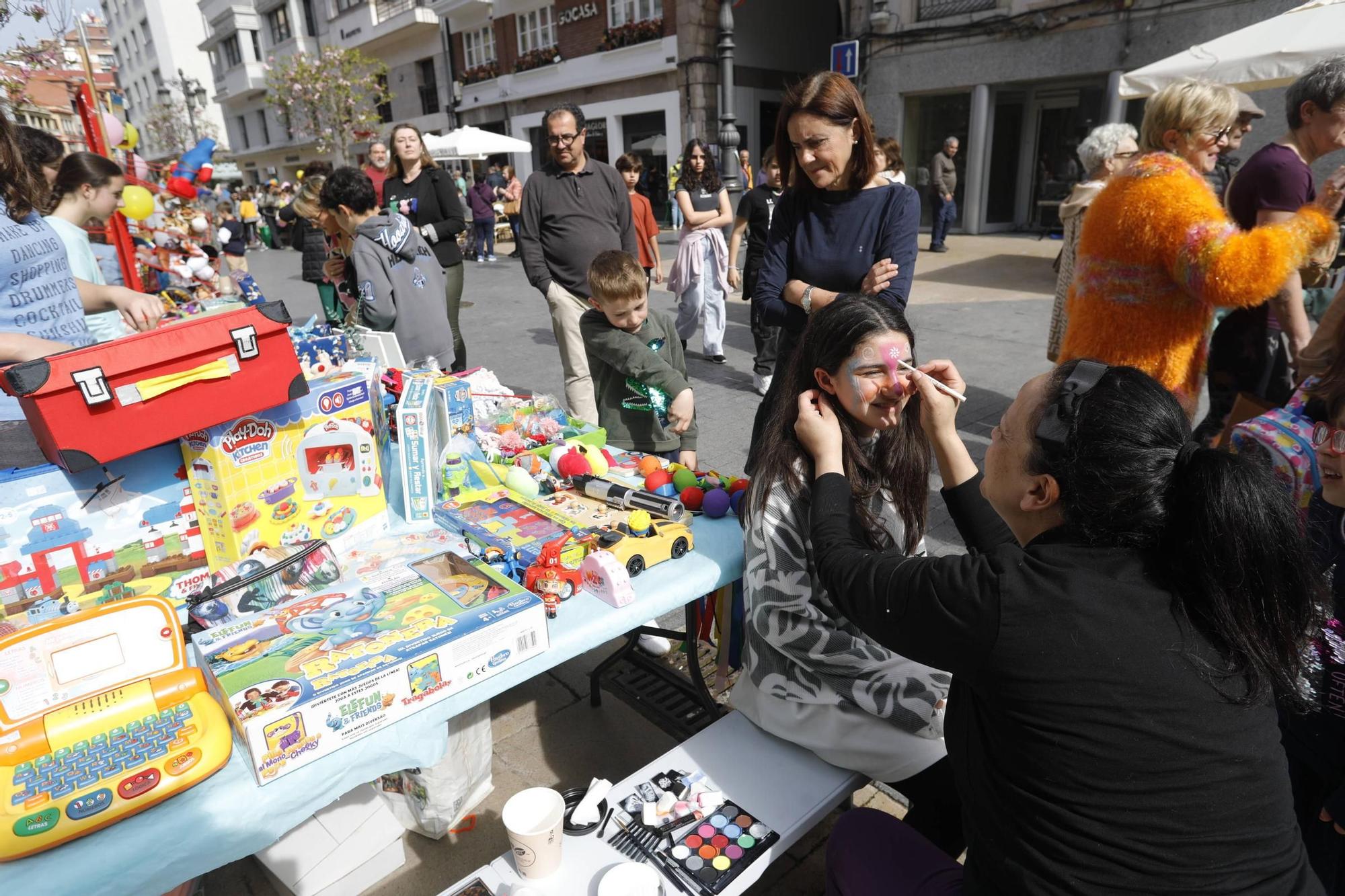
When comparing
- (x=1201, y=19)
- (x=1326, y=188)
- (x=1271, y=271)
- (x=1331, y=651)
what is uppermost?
(x=1201, y=19)

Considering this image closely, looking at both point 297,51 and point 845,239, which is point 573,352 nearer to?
point 845,239

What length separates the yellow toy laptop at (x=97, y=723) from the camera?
1.17 m

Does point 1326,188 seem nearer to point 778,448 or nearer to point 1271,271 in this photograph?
point 1271,271

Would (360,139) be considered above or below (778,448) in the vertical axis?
above

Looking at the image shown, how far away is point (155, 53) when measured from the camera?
4150cm

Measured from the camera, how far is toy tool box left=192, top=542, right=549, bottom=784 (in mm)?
1329

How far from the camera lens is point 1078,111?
13117mm

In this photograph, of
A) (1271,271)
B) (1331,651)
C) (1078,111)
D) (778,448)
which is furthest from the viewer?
(1078,111)

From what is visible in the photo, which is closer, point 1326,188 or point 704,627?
point 704,627

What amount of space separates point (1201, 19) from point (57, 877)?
13.9m

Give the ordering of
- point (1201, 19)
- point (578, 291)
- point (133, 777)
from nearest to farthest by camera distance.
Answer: point (133, 777) → point (578, 291) → point (1201, 19)

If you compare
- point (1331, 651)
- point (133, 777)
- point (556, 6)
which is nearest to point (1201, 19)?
point (1331, 651)

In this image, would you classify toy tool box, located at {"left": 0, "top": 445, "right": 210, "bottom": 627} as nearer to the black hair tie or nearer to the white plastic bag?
the white plastic bag

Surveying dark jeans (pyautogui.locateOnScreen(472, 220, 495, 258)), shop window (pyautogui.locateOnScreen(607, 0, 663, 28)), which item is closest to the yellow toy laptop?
dark jeans (pyautogui.locateOnScreen(472, 220, 495, 258))
